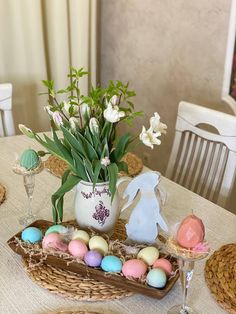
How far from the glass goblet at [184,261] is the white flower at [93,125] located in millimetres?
314

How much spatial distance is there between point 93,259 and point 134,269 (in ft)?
0.31

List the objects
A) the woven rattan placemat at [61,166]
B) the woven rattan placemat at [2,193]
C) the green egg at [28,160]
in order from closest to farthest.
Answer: the green egg at [28,160], the woven rattan placemat at [2,193], the woven rattan placemat at [61,166]

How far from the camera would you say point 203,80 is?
2057 mm

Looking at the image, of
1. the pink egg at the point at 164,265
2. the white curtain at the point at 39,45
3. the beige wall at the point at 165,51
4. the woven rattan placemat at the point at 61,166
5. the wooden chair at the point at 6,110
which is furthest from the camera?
the white curtain at the point at 39,45

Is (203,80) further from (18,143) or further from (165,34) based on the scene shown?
(18,143)

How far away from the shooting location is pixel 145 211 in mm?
928

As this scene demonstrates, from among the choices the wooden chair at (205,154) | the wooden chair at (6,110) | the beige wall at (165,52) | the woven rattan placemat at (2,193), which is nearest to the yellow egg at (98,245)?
the woven rattan placemat at (2,193)

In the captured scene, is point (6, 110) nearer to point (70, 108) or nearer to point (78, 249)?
point (70, 108)

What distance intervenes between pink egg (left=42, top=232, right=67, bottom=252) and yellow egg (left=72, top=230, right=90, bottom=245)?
0.03 metres

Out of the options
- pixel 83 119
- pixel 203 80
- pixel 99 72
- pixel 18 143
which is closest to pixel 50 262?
pixel 83 119

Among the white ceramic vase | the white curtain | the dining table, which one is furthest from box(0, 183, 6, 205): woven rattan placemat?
the white curtain

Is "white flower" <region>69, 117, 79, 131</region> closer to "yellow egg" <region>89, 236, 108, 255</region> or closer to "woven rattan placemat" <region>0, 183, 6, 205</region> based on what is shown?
"yellow egg" <region>89, 236, 108, 255</region>

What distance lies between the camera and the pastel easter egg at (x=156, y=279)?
82cm

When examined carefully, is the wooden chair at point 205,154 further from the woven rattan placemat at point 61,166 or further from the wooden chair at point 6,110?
the wooden chair at point 6,110
